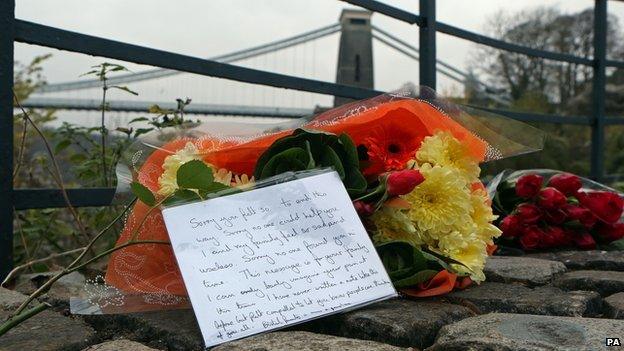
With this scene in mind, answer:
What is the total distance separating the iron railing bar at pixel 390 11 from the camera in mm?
2188

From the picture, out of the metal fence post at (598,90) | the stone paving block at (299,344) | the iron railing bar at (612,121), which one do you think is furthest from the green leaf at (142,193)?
the iron railing bar at (612,121)

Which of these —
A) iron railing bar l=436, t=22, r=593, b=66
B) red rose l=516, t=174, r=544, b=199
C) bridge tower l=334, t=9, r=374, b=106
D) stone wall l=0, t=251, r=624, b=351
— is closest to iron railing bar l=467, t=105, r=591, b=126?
iron railing bar l=436, t=22, r=593, b=66

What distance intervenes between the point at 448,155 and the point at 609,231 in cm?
92

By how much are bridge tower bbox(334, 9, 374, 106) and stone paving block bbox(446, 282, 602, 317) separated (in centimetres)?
1336

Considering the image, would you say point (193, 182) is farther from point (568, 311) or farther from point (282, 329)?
point (568, 311)

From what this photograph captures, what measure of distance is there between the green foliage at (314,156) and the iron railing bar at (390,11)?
3.64ft

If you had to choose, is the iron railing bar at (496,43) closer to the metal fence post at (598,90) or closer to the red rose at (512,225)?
the metal fence post at (598,90)

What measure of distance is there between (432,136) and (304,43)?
16980mm

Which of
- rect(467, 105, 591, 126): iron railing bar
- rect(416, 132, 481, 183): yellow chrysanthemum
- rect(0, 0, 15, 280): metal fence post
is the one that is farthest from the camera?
rect(467, 105, 591, 126): iron railing bar

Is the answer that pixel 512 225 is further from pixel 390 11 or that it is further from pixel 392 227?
pixel 390 11

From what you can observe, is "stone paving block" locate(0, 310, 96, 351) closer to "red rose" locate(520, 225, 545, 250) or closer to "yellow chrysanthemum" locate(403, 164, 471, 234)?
"yellow chrysanthemum" locate(403, 164, 471, 234)

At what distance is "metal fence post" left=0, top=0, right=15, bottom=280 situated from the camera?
1386mm

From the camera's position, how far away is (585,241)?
5.93 ft

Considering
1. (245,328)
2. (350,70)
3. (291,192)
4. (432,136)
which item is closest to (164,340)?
(245,328)
